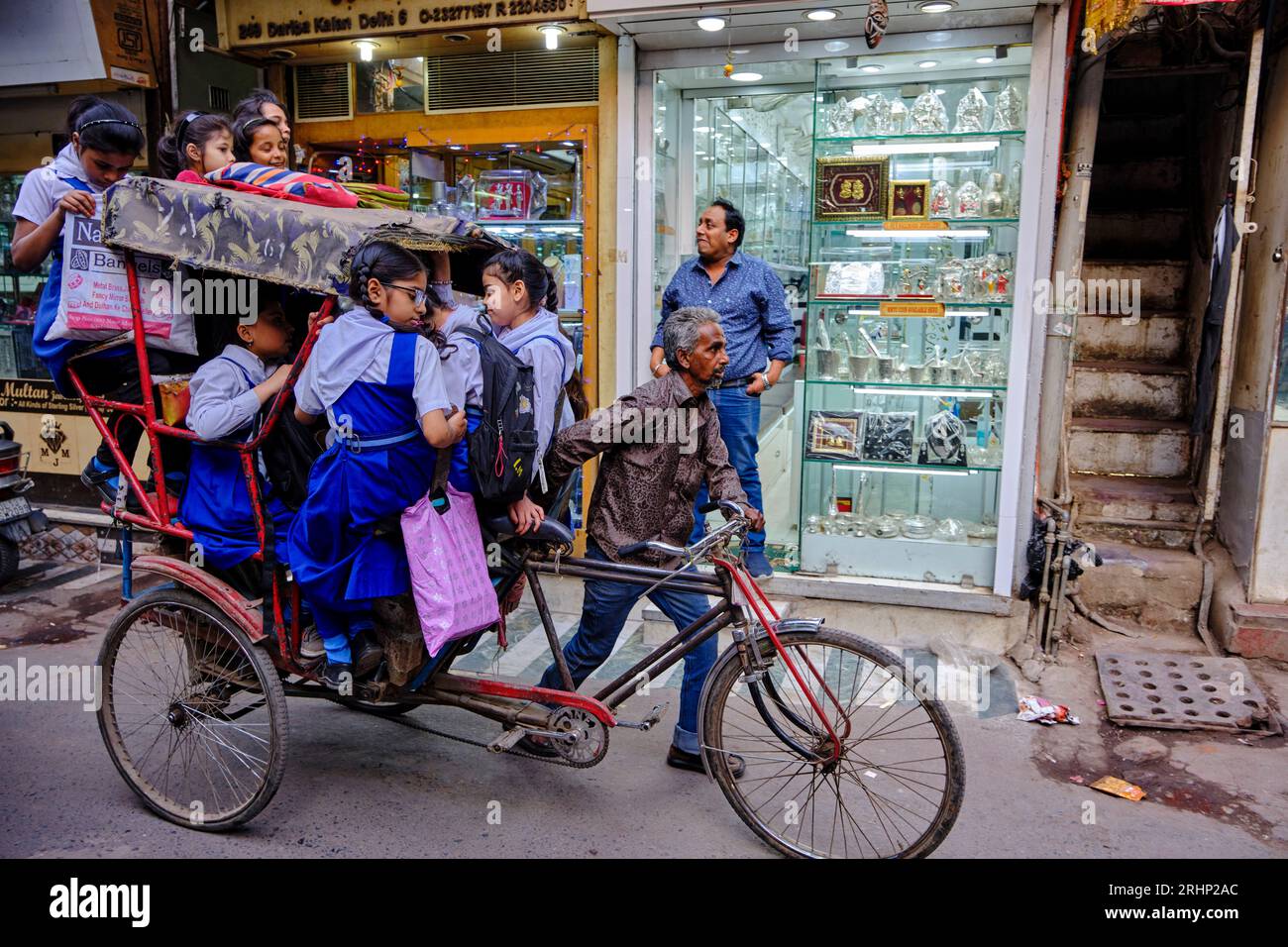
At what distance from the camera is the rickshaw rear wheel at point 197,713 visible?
3459 mm

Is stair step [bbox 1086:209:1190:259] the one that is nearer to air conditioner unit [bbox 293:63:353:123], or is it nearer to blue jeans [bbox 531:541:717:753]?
blue jeans [bbox 531:541:717:753]

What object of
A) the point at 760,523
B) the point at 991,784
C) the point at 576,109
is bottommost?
the point at 991,784

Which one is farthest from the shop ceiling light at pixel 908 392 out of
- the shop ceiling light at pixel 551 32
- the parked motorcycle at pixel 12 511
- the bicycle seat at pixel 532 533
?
the parked motorcycle at pixel 12 511

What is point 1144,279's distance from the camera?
706cm

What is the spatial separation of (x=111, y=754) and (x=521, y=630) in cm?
244

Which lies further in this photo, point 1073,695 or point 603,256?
point 603,256

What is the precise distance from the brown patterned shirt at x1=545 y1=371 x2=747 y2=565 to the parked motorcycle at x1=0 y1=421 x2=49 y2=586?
4423 millimetres

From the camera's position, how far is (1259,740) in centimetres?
442

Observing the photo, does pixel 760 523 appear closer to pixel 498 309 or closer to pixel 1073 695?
pixel 498 309

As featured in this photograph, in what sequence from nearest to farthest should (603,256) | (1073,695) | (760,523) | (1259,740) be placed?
1. (760,523)
2. (1259,740)
3. (1073,695)
4. (603,256)

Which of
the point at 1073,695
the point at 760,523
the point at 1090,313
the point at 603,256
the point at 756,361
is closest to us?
the point at 760,523

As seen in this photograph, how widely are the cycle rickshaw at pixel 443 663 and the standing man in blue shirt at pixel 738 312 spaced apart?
1.89 metres

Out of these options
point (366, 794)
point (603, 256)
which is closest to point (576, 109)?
point (603, 256)

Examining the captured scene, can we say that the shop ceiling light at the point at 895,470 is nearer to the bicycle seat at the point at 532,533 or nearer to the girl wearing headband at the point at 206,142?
the bicycle seat at the point at 532,533
